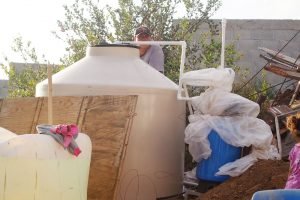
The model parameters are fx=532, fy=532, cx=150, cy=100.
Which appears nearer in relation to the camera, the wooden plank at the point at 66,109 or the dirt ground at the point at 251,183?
the dirt ground at the point at 251,183

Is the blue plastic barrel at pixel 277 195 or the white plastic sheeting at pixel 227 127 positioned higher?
the blue plastic barrel at pixel 277 195

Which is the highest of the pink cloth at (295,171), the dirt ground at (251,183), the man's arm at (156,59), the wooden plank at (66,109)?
the man's arm at (156,59)

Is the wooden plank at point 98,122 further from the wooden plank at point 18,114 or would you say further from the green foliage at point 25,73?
the green foliage at point 25,73

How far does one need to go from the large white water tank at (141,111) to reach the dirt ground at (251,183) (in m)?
0.67

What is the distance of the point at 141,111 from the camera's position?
5.22m

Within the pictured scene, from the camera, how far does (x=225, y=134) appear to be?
5.11 m

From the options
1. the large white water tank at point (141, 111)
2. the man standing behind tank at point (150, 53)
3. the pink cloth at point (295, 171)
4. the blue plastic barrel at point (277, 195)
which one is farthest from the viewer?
the man standing behind tank at point (150, 53)

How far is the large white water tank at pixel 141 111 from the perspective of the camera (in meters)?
5.20

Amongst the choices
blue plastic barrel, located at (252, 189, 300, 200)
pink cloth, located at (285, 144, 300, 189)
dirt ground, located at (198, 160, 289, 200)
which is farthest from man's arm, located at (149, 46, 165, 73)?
blue plastic barrel, located at (252, 189, 300, 200)

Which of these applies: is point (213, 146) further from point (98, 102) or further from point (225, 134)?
point (98, 102)

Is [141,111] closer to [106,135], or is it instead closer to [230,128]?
[106,135]

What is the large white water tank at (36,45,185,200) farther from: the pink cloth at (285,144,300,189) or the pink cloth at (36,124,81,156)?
the pink cloth at (285,144,300,189)

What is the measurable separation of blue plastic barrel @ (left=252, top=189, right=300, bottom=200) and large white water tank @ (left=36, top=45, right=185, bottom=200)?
2.51 meters

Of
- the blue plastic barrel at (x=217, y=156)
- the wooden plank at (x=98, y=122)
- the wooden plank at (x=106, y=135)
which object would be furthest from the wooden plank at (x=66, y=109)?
the blue plastic barrel at (x=217, y=156)
